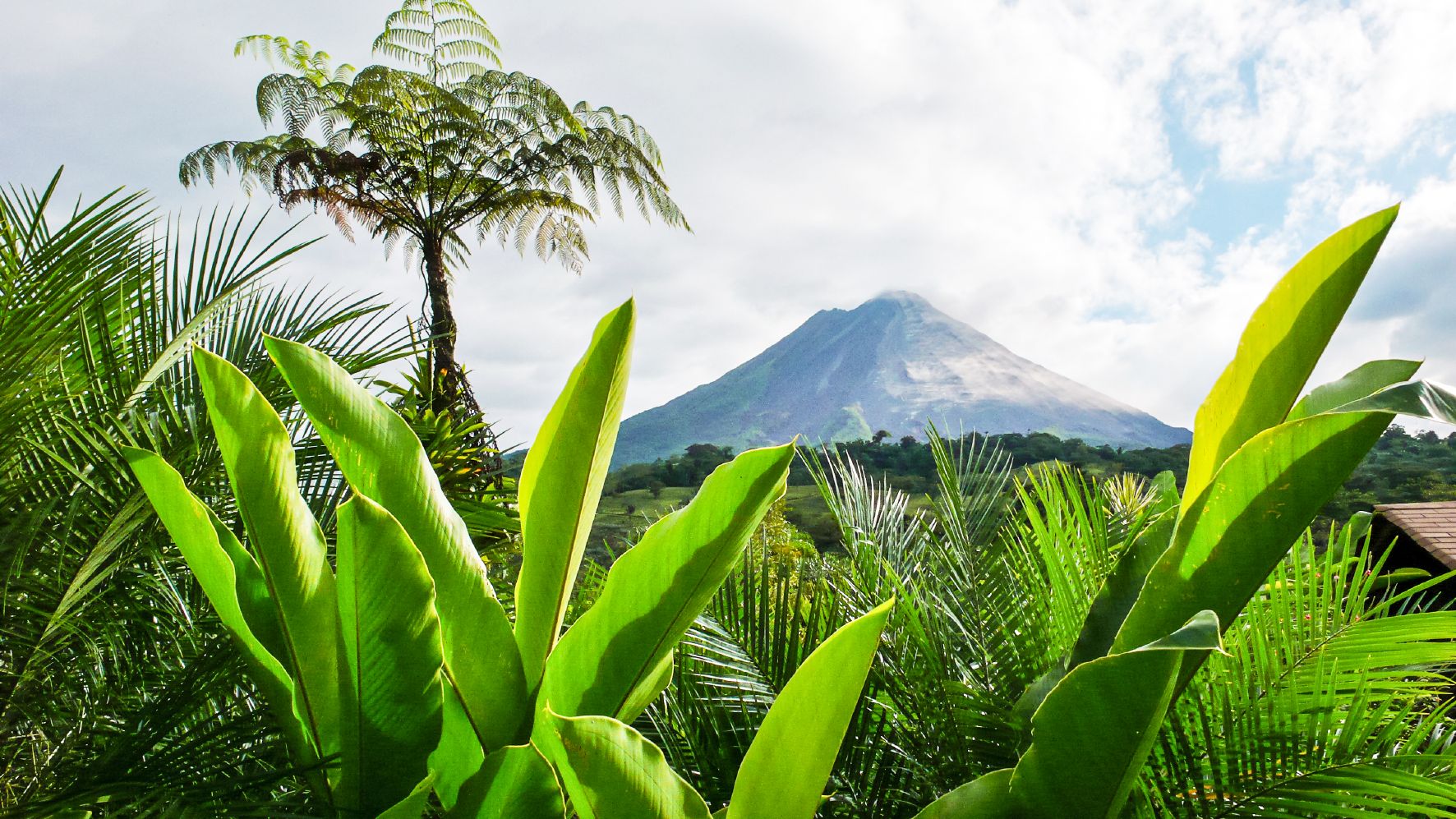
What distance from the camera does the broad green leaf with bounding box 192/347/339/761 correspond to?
817 mm

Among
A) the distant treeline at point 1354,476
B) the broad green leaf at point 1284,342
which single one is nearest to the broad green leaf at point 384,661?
the broad green leaf at point 1284,342

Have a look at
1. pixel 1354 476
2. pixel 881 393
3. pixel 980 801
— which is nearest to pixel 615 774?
pixel 980 801

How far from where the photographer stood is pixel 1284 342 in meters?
0.93

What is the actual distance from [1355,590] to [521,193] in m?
9.81

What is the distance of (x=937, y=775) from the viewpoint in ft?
4.38

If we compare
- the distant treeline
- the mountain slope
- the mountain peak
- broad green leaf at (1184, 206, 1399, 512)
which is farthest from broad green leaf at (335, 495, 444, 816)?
the mountain peak

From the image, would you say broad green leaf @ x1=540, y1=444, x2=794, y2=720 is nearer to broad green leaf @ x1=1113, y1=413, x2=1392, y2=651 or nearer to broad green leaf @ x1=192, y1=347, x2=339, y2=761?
broad green leaf @ x1=192, y1=347, x2=339, y2=761

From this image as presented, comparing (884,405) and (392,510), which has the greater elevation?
(884,405)

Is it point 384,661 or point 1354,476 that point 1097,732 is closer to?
point 384,661

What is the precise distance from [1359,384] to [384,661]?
1151mm

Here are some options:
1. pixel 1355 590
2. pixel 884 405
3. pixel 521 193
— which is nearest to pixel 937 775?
pixel 1355 590

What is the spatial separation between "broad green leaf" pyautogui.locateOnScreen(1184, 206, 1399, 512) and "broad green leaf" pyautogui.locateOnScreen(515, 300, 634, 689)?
0.68 meters

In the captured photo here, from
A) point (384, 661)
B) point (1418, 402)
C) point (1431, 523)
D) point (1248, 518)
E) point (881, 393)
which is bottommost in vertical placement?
point (1431, 523)

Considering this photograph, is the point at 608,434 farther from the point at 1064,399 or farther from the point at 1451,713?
the point at 1064,399
